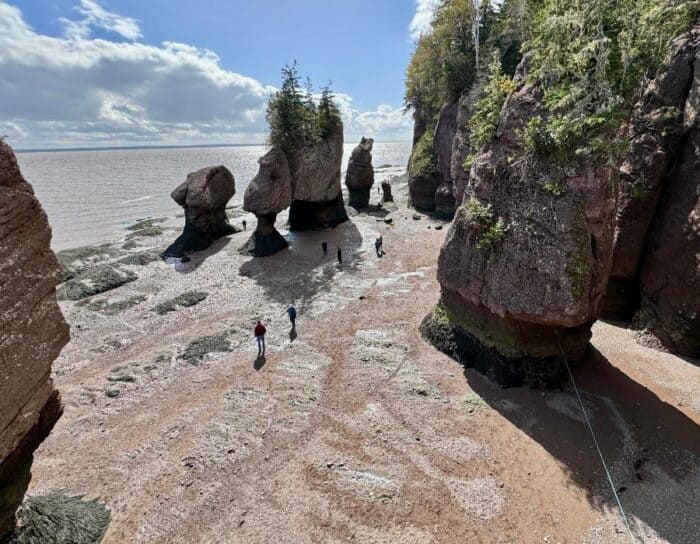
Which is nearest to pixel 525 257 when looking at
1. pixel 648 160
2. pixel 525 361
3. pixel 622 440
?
pixel 525 361

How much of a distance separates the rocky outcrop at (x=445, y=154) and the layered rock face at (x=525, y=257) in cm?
2203

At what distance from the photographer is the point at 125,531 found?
8.59 meters

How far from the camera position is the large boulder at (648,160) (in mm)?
13859

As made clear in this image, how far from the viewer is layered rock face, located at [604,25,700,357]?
13.0 m

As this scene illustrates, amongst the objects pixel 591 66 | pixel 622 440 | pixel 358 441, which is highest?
pixel 591 66

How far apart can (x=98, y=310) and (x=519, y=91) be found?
2217cm

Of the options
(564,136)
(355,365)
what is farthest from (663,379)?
(355,365)

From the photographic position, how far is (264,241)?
27953 mm

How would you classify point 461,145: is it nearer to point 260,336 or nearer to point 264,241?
point 264,241

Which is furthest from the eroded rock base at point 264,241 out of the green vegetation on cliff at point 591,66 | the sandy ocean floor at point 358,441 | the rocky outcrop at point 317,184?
the green vegetation on cliff at point 591,66

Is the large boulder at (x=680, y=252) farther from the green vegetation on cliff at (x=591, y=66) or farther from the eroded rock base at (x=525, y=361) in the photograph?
the green vegetation on cliff at (x=591, y=66)

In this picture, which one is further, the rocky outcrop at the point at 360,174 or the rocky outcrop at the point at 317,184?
the rocky outcrop at the point at 360,174

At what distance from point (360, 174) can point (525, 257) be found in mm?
32372

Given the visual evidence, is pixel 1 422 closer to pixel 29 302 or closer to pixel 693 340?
pixel 29 302
